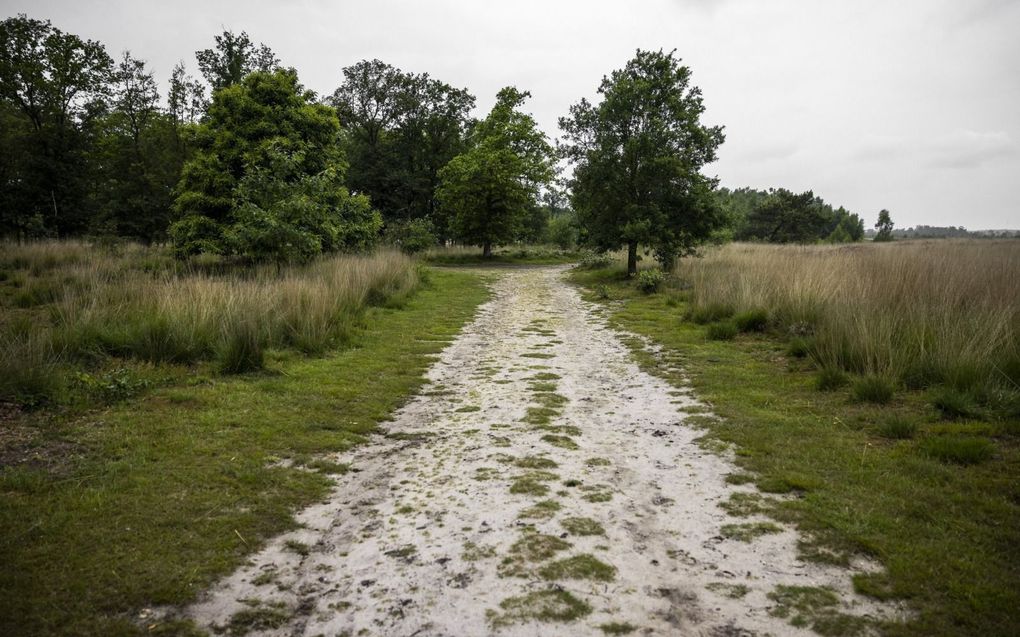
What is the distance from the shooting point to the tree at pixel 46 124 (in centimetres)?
2562

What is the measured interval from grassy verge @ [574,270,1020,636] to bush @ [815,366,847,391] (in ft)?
0.10

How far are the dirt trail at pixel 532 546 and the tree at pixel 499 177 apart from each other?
1065 inches

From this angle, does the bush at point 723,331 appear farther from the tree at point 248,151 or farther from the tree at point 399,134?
the tree at point 399,134

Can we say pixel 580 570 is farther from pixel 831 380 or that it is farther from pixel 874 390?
pixel 831 380

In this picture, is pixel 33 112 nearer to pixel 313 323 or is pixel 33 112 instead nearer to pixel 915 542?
pixel 313 323

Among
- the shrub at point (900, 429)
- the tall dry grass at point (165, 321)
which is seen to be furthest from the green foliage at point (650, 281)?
the shrub at point (900, 429)

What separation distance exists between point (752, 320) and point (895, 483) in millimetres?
6398

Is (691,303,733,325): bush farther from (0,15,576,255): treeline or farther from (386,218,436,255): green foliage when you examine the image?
(386,218,436,255): green foliage

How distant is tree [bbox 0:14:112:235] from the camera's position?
1009 inches

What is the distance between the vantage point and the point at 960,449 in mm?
4090

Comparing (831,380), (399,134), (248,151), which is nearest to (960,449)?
(831,380)

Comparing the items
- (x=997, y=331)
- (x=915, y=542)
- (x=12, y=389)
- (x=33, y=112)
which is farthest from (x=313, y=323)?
(x=33, y=112)

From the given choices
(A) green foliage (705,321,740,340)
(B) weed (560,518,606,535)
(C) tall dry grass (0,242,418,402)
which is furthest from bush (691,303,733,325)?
(B) weed (560,518,606,535)

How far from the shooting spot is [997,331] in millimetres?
5723
